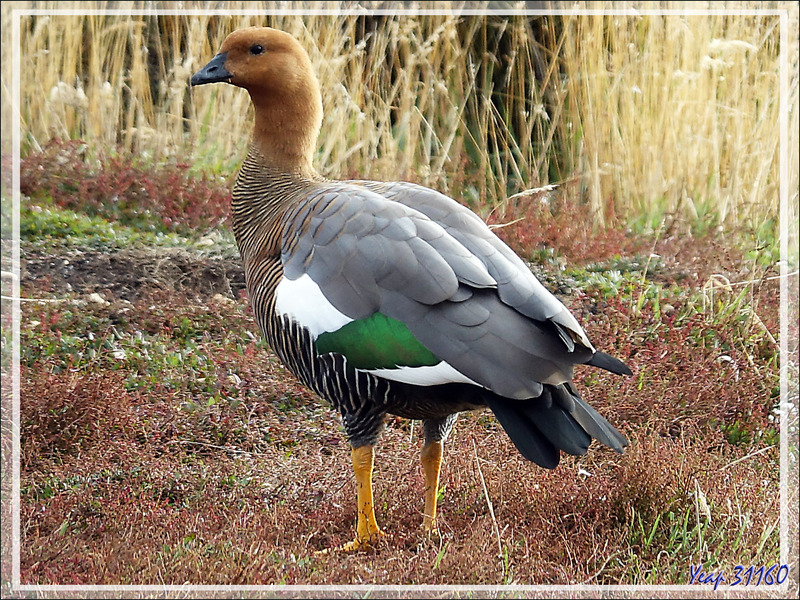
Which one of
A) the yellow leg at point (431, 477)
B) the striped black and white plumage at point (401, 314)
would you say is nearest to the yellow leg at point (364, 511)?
the striped black and white plumage at point (401, 314)

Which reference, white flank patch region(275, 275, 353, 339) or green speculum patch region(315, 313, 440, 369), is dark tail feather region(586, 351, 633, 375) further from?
white flank patch region(275, 275, 353, 339)

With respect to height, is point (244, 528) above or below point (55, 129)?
below

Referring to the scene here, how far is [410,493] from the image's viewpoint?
361 cm

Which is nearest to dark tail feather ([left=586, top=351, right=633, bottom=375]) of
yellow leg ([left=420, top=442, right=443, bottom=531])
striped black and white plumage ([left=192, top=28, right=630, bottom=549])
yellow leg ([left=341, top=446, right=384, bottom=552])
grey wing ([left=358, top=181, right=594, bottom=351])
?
striped black and white plumage ([left=192, top=28, right=630, bottom=549])

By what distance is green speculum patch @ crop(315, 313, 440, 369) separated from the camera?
286cm

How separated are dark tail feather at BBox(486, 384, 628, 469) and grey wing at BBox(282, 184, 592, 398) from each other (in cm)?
10

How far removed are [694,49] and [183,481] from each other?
8.75ft

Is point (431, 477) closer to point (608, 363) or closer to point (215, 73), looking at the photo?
point (608, 363)

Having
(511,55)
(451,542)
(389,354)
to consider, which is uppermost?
(511,55)

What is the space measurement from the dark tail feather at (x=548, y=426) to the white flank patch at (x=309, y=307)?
0.53 metres

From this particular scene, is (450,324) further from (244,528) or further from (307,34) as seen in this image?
(307,34)

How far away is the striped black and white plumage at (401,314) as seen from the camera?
110 inches

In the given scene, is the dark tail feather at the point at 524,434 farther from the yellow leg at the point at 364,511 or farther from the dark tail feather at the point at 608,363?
the yellow leg at the point at 364,511

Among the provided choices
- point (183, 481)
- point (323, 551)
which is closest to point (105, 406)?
→ point (183, 481)
